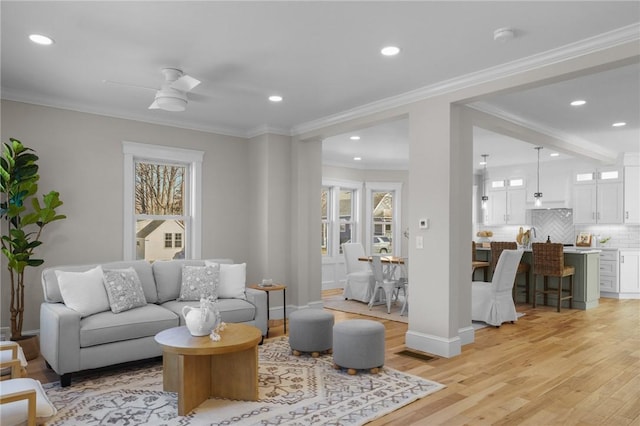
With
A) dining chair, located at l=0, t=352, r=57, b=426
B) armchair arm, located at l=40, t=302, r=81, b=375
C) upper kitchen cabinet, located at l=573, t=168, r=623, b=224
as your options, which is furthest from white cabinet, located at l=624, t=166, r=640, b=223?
dining chair, located at l=0, t=352, r=57, b=426

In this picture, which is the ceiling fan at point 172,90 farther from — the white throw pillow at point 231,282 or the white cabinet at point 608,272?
the white cabinet at point 608,272

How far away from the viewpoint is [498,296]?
5.86 metres

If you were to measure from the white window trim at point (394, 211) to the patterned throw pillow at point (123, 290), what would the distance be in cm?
609

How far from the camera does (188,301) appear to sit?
4.62 m

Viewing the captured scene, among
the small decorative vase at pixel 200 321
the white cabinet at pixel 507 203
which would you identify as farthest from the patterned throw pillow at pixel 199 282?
the white cabinet at pixel 507 203

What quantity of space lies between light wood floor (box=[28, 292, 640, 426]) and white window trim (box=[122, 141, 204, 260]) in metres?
1.58

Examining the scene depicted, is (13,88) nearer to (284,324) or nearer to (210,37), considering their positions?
(210,37)

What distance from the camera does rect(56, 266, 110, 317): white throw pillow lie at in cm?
380

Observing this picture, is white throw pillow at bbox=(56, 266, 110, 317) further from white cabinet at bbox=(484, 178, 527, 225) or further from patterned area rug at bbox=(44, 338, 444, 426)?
white cabinet at bbox=(484, 178, 527, 225)

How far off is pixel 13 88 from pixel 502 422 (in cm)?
532

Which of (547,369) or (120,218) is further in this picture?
(120,218)

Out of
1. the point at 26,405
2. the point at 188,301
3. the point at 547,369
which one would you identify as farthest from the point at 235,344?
the point at 547,369

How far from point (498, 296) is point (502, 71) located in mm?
3201

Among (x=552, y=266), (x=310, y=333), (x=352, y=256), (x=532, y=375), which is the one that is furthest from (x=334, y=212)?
(x=532, y=375)
